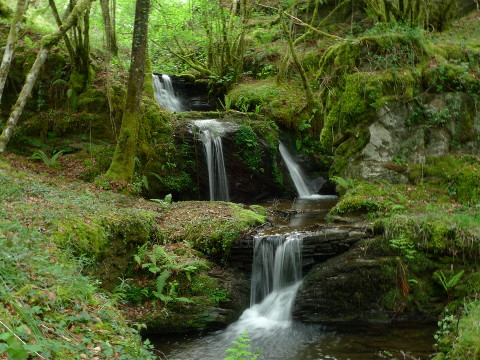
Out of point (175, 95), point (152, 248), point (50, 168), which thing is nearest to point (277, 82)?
point (175, 95)

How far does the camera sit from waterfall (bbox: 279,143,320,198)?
13.9 m

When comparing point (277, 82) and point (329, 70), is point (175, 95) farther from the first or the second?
point (329, 70)

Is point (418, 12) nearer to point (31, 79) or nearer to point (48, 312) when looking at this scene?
point (31, 79)

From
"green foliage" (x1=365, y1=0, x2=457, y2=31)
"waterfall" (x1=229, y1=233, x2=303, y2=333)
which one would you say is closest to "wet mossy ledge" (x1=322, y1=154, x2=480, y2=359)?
"waterfall" (x1=229, y1=233, x2=303, y2=333)

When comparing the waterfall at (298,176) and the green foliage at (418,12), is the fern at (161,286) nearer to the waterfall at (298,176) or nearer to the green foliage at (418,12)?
the waterfall at (298,176)

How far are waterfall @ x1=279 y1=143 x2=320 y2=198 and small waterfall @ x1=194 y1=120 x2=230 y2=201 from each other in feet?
9.08

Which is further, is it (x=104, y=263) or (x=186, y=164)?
(x=186, y=164)

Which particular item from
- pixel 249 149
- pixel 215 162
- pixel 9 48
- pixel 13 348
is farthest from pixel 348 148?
pixel 13 348

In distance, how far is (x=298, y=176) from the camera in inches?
564

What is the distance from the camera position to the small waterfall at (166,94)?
16.5m

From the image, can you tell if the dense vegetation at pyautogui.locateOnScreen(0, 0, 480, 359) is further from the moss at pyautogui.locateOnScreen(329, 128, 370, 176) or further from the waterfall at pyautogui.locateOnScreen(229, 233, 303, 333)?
the waterfall at pyautogui.locateOnScreen(229, 233, 303, 333)

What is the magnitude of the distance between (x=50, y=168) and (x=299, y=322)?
7.44 meters

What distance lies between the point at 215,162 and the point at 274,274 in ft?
17.6

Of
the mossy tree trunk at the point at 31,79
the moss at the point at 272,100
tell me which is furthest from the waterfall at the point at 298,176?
the mossy tree trunk at the point at 31,79
